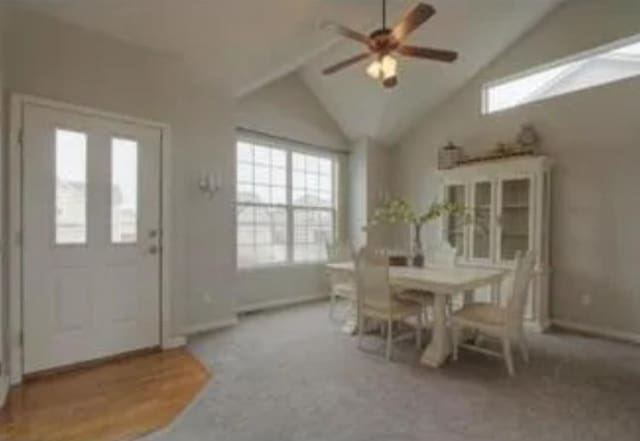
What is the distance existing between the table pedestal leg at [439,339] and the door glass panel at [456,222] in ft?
6.51

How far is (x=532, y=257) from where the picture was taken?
132 inches

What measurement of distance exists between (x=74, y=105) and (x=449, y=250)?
3.69m

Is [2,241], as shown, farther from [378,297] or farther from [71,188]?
[378,297]

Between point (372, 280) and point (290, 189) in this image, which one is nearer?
point (372, 280)

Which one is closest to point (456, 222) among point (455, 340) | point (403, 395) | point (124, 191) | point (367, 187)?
point (367, 187)

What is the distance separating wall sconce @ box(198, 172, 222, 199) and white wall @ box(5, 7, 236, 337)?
6cm

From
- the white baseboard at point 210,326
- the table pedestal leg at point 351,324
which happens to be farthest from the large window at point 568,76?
the white baseboard at point 210,326

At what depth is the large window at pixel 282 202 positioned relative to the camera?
17.7ft

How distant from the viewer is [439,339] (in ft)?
11.4

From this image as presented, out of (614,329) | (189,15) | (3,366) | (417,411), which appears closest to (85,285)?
(3,366)

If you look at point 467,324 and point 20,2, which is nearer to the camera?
point 20,2

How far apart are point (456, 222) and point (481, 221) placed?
41 cm

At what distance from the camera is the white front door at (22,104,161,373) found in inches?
122

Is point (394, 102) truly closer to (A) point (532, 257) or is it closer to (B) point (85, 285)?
(A) point (532, 257)
